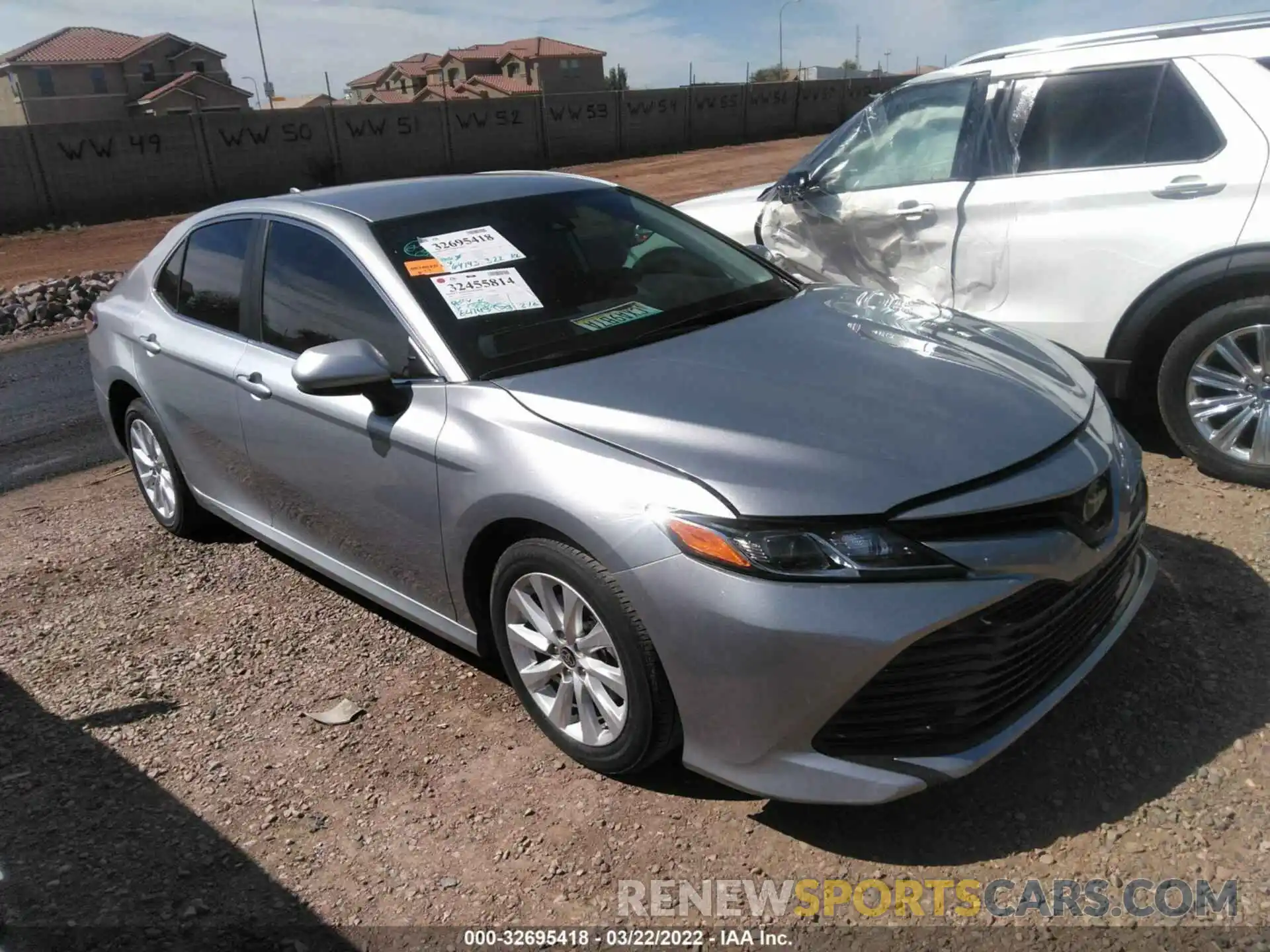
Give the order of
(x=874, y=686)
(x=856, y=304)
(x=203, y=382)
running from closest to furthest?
(x=874, y=686), (x=856, y=304), (x=203, y=382)

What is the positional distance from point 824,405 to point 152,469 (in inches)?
140

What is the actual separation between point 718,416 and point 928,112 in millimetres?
3411

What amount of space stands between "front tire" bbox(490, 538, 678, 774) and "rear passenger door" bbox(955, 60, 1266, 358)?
3041 mm

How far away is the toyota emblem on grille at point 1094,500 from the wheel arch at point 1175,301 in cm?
207

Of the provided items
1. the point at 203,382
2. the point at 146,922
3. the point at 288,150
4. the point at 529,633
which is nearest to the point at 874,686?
the point at 529,633

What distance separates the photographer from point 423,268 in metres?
3.37

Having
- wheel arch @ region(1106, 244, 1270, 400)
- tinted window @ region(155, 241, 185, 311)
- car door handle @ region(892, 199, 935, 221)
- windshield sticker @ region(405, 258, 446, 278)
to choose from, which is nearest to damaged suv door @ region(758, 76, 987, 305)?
car door handle @ region(892, 199, 935, 221)

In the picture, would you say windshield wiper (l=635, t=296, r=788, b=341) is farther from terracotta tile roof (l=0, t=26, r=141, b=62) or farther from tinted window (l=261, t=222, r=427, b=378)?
terracotta tile roof (l=0, t=26, r=141, b=62)

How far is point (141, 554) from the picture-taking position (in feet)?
15.8

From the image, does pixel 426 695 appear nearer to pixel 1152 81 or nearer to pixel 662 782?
pixel 662 782

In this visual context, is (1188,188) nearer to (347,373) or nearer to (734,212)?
(734,212)

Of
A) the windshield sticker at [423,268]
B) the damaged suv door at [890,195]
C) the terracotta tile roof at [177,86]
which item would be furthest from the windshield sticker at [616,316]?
the terracotta tile roof at [177,86]

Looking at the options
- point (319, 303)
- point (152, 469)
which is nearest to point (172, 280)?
point (152, 469)

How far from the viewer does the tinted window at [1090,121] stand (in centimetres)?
457
